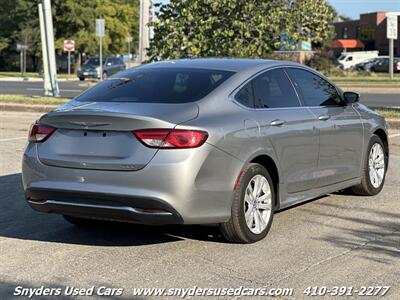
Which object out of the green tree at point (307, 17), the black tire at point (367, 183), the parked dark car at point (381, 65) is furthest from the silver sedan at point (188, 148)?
the parked dark car at point (381, 65)

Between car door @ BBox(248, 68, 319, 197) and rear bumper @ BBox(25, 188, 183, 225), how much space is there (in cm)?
122

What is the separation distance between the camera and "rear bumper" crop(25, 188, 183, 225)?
16.1 feet

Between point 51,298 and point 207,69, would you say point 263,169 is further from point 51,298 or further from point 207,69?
point 51,298

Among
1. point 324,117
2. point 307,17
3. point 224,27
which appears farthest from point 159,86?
point 307,17

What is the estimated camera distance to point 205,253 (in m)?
5.28

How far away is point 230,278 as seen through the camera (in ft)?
15.3

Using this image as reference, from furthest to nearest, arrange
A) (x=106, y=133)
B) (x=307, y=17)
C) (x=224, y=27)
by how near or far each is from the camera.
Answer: (x=307, y=17)
(x=224, y=27)
(x=106, y=133)

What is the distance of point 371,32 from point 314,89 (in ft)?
266

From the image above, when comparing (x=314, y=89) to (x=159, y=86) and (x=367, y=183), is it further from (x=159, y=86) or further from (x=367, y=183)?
(x=159, y=86)

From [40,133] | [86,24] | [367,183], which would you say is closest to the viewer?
[40,133]

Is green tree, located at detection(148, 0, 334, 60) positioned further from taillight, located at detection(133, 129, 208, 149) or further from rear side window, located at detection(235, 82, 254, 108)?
taillight, located at detection(133, 129, 208, 149)

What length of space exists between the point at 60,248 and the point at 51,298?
1.19m

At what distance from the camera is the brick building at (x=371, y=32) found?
7981 cm

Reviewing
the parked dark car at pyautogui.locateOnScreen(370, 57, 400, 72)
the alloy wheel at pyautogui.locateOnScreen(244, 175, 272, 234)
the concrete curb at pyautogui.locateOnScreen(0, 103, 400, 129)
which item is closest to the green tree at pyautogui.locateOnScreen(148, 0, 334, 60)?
the concrete curb at pyautogui.locateOnScreen(0, 103, 400, 129)
